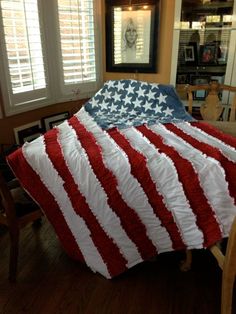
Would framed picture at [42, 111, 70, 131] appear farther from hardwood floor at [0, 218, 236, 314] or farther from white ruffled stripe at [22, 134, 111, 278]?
hardwood floor at [0, 218, 236, 314]

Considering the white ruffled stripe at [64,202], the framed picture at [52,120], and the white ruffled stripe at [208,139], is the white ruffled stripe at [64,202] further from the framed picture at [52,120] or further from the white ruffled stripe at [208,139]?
the framed picture at [52,120]

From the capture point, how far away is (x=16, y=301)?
149 centimetres


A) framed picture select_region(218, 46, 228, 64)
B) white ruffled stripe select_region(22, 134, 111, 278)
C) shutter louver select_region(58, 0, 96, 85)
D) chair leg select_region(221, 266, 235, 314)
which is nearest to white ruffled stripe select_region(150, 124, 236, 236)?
chair leg select_region(221, 266, 235, 314)

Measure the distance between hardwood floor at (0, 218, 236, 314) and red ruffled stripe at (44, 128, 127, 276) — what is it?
0.15 m

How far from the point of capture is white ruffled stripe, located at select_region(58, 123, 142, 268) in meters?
1.43

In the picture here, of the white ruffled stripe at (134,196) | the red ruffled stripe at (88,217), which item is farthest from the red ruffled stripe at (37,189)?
the white ruffled stripe at (134,196)

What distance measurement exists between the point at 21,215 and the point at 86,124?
850 millimetres

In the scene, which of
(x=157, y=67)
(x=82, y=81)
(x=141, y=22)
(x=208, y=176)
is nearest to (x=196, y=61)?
(x=157, y=67)

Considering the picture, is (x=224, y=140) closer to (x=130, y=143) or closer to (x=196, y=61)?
(x=130, y=143)

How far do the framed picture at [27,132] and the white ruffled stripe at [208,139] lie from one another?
4.53ft

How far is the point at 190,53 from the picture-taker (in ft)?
8.89

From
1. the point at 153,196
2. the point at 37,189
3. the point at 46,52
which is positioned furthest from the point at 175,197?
the point at 46,52

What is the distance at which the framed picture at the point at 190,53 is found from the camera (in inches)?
105

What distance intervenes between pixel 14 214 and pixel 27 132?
3.94 ft
